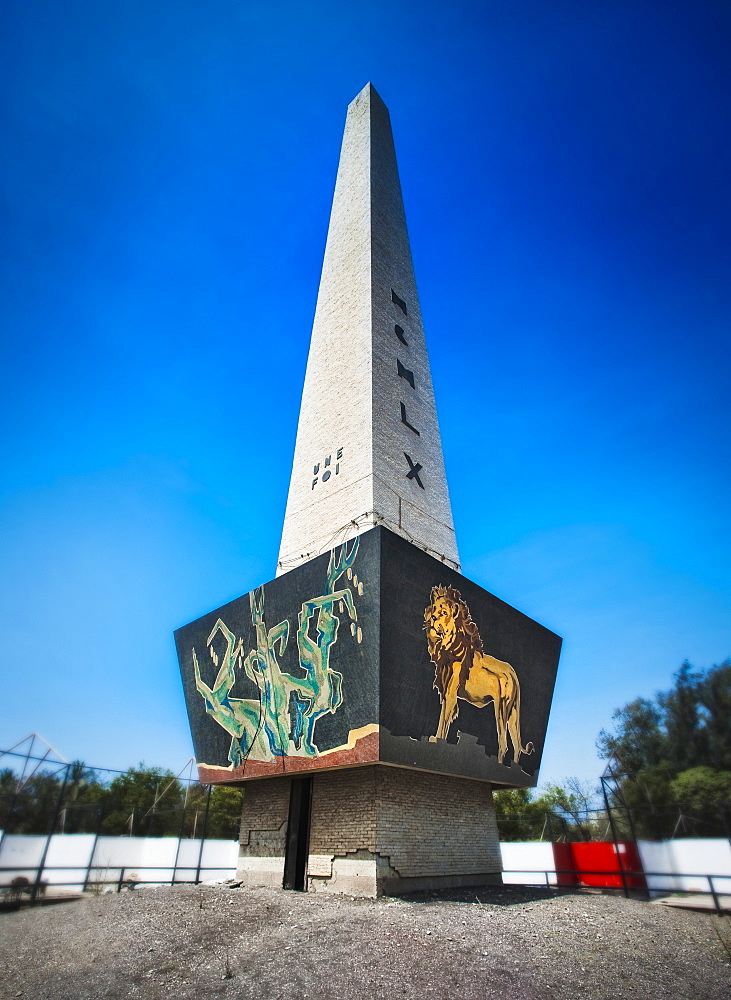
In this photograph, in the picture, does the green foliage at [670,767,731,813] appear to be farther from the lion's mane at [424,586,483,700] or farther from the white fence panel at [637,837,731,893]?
the lion's mane at [424,586,483,700]

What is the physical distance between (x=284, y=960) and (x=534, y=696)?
9287mm

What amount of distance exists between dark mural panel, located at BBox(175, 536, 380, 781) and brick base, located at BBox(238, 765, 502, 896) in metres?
1.09

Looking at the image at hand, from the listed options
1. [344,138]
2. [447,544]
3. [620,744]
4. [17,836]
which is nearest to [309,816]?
[17,836]

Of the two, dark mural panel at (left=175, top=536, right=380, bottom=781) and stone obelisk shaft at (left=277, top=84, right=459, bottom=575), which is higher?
stone obelisk shaft at (left=277, top=84, right=459, bottom=575)

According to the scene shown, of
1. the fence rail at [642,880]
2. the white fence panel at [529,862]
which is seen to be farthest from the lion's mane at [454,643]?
the white fence panel at [529,862]

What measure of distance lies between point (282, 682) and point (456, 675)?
3764mm

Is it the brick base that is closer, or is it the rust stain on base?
the rust stain on base

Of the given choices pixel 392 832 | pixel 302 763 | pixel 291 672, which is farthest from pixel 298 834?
pixel 291 672

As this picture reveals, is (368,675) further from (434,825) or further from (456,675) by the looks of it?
(434,825)

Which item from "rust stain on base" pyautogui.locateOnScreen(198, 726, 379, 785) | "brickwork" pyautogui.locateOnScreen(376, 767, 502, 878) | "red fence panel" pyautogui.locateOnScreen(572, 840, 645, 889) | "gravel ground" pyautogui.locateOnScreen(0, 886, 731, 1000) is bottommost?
"gravel ground" pyautogui.locateOnScreen(0, 886, 731, 1000)

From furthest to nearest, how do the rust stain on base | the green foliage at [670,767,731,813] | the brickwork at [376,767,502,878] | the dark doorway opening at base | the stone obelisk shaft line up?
the green foliage at [670,767,731,813] < the stone obelisk shaft < the dark doorway opening at base < the brickwork at [376,767,502,878] < the rust stain on base

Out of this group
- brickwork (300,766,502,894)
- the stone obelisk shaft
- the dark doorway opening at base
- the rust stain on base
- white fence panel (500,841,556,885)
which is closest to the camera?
the rust stain on base

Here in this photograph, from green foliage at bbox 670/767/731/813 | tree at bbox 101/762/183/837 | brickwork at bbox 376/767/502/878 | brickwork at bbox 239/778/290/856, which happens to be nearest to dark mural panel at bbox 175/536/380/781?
brickwork at bbox 239/778/290/856

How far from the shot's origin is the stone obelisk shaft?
14.2 m
